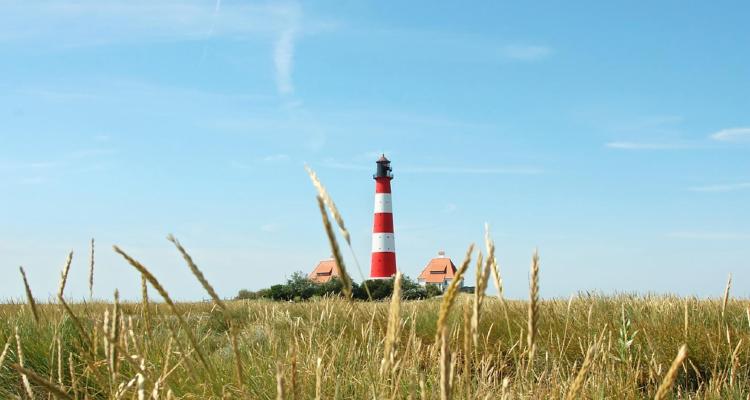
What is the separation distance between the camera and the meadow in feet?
4.69

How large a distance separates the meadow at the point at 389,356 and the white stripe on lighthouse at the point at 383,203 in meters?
34.4

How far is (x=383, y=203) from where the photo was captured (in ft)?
142

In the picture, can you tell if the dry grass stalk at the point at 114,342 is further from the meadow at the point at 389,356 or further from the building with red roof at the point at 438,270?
the building with red roof at the point at 438,270

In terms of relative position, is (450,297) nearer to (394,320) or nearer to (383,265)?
(394,320)

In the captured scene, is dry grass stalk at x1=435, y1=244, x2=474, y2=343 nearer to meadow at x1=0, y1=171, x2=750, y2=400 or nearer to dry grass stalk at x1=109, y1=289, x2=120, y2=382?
meadow at x1=0, y1=171, x2=750, y2=400

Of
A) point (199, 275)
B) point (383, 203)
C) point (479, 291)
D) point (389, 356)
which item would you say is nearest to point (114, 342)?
point (199, 275)

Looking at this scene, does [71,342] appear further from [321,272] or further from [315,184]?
[321,272]

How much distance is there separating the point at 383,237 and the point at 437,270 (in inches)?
401

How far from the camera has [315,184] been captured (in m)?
1.37

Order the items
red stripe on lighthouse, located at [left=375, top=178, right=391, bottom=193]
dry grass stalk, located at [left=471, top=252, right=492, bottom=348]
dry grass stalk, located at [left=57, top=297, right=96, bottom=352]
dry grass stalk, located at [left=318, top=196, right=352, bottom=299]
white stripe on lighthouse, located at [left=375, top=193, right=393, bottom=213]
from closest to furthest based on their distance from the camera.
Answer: dry grass stalk, located at [left=318, top=196, right=352, bottom=299] < dry grass stalk, located at [left=471, top=252, right=492, bottom=348] < dry grass stalk, located at [left=57, top=297, right=96, bottom=352] < white stripe on lighthouse, located at [left=375, top=193, right=393, bottom=213] < red stripe on lighthouse, located at [left=375, top=178, right=391, bottom=193]

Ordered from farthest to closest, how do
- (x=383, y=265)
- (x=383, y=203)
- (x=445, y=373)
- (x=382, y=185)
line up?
(x=382, y=185)
(x=383, y=203)
(x=383, y=265)
(x=445, y=373)

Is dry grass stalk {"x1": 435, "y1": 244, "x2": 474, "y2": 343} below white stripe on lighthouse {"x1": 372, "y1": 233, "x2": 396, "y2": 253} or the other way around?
below

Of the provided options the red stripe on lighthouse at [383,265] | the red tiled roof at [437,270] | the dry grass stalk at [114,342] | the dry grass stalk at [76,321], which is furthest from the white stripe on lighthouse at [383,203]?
the dry grass stalk at [114,342]

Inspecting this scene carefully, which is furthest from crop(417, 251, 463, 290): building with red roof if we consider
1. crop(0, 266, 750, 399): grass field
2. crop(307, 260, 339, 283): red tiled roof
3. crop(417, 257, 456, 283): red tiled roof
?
crop(0, 266, 750, 399): grass field
